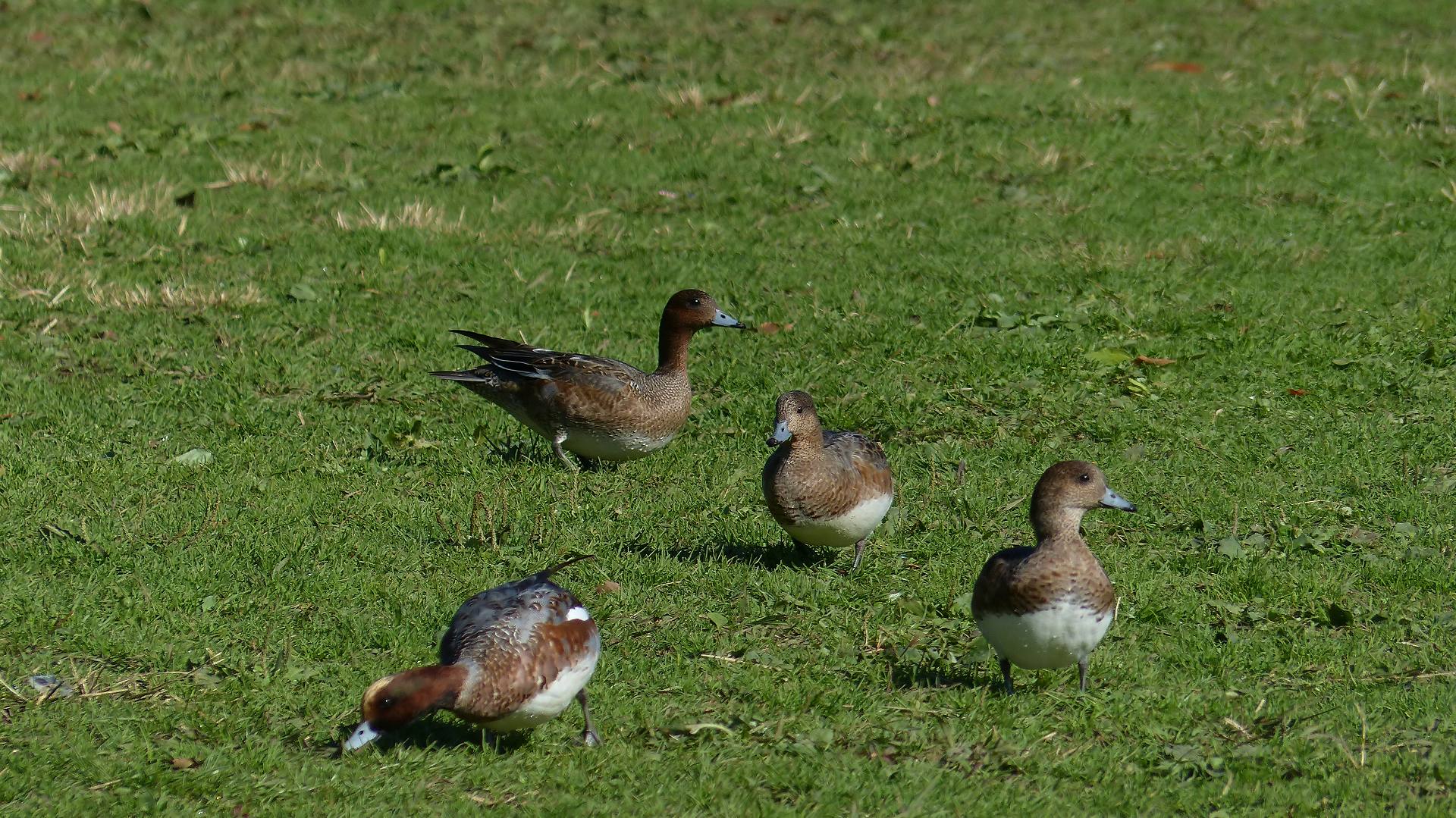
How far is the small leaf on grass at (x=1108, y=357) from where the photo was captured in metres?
9.70

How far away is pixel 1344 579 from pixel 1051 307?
12.1 feet

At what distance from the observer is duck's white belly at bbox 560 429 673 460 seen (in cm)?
850

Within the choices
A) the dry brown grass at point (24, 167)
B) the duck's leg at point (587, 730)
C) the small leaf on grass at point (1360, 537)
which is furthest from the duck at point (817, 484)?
the dry brown grass at point (24, 167)

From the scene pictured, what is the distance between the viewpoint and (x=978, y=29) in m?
17.1

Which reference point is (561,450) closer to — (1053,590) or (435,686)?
(435,686)

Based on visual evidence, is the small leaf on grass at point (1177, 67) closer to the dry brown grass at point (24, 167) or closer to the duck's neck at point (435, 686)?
the dry brown grass at point (24, 167)

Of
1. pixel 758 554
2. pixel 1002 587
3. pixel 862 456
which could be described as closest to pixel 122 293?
pixel 758 554

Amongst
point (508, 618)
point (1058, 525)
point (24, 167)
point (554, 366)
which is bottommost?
point (24, 167)

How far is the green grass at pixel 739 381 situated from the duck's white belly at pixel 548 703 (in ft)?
0.57

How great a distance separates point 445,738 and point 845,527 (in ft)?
6.98

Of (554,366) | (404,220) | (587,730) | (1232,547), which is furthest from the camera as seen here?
(404,220)

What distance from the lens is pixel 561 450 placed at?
8820 mm

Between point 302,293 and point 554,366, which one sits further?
point 302,293

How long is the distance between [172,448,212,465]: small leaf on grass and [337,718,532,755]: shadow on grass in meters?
3.16
